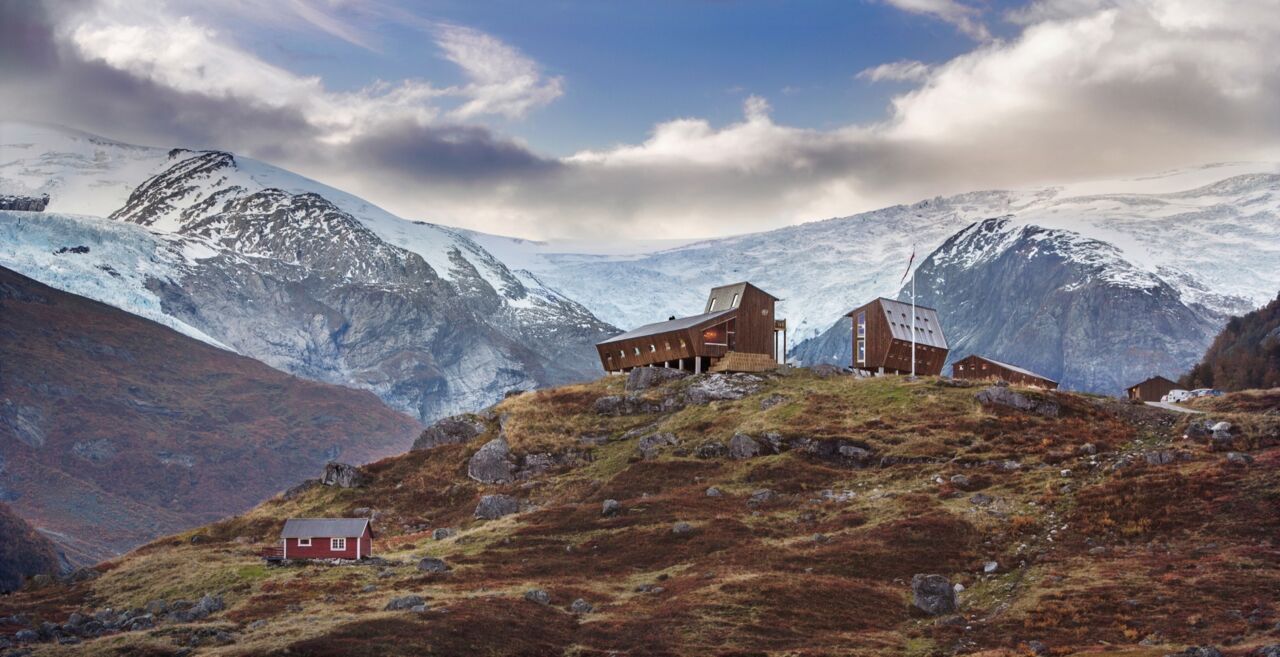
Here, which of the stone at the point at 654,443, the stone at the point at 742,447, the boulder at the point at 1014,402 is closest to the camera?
the stone at the point at 742,447

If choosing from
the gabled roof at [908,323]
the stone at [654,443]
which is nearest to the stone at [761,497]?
the stone at [654,443]

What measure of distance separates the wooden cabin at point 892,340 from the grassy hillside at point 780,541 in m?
13.6

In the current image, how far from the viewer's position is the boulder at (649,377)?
132 m

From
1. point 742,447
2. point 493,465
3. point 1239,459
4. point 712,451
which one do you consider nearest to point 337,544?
point 493,465

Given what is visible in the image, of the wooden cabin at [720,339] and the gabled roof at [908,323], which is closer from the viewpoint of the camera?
the gabled roof at [908,323]

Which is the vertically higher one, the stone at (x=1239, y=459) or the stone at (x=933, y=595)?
the stone at (x=1239, y=459)

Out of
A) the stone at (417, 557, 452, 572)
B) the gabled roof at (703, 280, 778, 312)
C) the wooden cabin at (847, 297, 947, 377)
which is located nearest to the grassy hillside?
the stone at (417, 557, 452, 572)

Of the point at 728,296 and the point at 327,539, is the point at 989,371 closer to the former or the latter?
the point at 728,296

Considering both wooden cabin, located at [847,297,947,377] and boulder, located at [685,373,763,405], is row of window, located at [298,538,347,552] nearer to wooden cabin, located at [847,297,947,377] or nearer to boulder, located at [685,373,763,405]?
boulder, located at [685,373,763,405]

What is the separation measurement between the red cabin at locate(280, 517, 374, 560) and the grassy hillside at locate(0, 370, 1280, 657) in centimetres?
299

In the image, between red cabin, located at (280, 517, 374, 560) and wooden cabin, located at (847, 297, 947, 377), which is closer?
red cabin, located at (280, 517, 374, 560)

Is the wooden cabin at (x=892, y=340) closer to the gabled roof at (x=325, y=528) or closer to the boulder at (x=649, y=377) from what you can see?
the boulder at (x=649, y=377)

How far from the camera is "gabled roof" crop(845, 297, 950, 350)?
446 ft

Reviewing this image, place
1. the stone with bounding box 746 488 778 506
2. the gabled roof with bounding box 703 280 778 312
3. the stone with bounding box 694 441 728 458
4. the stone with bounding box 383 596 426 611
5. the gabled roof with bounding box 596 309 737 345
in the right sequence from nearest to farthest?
the stone with bounding box 383 596 426 611, the stone with bounding box 746 488 778 506, the stone with bounding box 694 441 728 458, the gabled roof with bounding box 596 309 737 345, the gabled roof with bounding box 703 280 778 312
